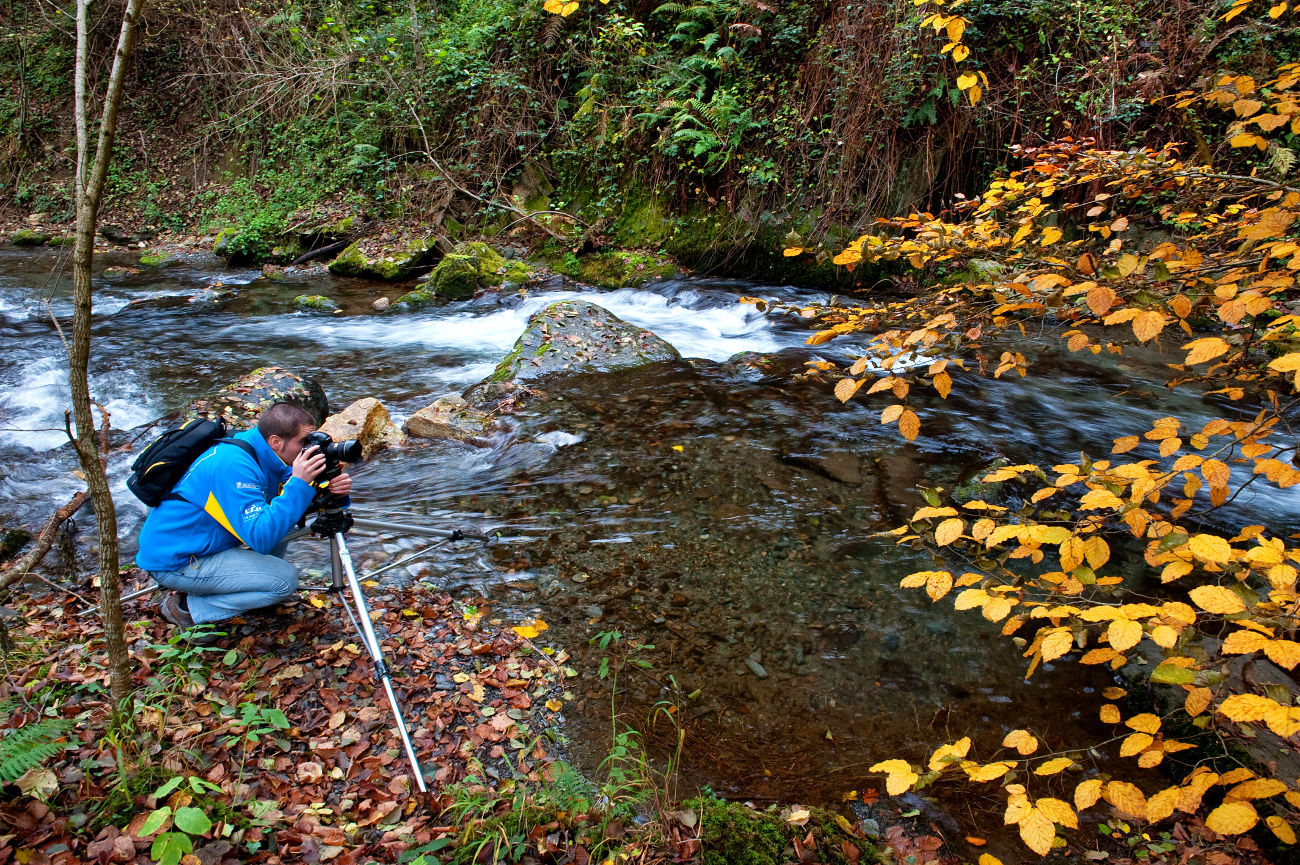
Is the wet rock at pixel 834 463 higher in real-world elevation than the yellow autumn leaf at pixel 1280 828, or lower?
lower

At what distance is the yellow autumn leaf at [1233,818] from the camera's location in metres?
1.80

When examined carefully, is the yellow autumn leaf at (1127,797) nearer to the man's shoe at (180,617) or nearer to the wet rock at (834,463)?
the wet rock at (834,463)

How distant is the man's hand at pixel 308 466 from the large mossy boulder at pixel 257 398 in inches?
129

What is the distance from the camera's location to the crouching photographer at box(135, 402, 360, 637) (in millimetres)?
3355

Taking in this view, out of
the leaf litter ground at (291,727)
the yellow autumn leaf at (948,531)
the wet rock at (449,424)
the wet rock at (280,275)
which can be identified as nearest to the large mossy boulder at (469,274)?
the wet rock at (280,275)

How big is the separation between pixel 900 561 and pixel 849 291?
23.4ft

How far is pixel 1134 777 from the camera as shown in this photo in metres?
3.11

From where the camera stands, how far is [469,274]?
1234 cm

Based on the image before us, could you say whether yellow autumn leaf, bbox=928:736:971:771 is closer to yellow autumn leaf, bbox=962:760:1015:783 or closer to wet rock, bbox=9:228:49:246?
yellow autumn leaf, bbox=962:760:1015:783

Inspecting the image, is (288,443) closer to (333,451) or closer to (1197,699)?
(333,451)

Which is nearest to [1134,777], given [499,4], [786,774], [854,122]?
[786,774]

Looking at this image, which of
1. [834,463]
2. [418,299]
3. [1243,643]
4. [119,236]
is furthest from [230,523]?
[119,236]

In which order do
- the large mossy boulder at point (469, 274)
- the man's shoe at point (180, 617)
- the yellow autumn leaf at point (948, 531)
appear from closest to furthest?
the yellow autumn leaf at point (948, 531) → the man's shoe at point (180, 617) → the large mossy boulder at point (469, 274)

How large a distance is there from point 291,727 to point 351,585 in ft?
2.20
